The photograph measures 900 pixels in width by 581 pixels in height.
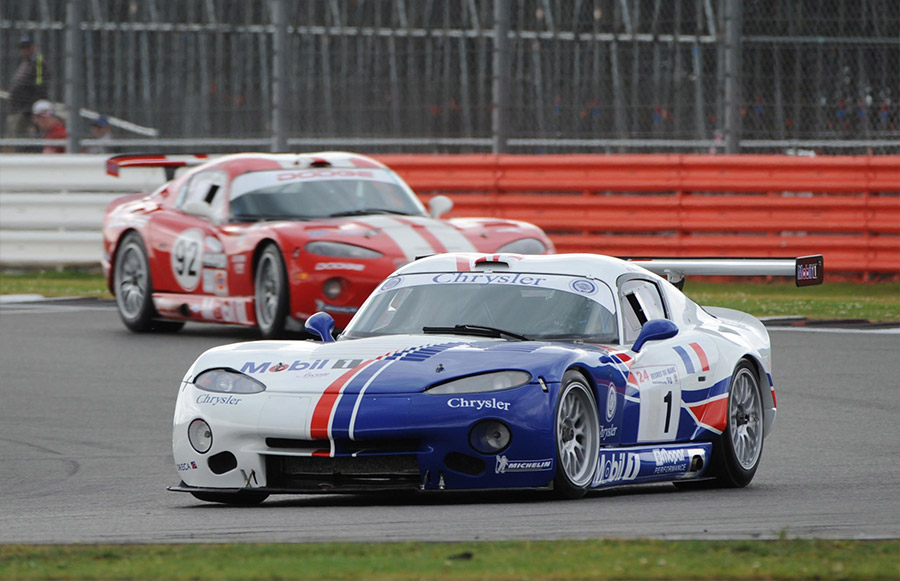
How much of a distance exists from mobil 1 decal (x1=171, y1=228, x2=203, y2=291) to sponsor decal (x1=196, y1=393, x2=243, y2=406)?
7.27 metres

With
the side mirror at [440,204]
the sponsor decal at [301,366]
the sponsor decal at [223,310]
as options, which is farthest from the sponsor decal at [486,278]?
the side mirror at [440,204]

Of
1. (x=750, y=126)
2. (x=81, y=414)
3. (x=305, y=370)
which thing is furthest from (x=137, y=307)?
(x=305, y=370)

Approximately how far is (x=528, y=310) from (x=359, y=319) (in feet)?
2.66

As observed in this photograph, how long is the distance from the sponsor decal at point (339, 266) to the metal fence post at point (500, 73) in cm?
581

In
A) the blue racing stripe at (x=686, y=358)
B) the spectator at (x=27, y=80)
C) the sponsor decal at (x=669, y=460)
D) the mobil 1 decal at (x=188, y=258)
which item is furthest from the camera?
the spectator at (x=27, y=80)

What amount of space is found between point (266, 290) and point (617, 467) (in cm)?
689

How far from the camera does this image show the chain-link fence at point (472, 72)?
58.5 feet

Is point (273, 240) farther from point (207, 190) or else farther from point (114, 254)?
point (114, 254)

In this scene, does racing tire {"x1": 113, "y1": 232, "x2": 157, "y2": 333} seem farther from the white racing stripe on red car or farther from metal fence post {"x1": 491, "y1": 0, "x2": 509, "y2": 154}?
metal fence post {"x1": 491, "y1": 0, "x2": 509, "y2": 154}

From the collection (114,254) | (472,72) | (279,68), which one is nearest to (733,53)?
(472,72)

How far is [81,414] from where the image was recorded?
10.5 metres

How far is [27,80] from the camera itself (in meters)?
20.7

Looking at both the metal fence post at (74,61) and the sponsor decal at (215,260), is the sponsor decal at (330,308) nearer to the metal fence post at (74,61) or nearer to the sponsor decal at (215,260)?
the sponsor decal at (215,260)

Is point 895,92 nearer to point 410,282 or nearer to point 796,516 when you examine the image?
point 410,282
